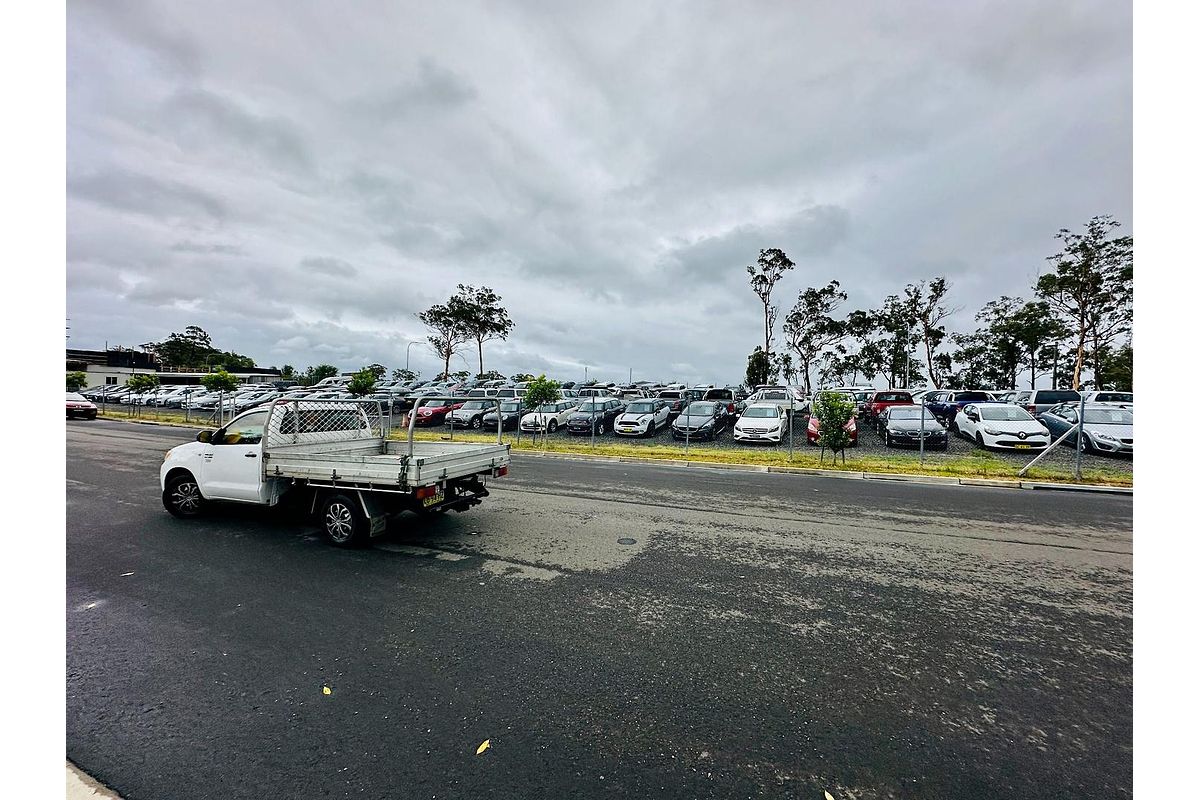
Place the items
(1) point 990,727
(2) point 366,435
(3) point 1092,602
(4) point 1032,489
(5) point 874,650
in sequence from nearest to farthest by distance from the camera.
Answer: (1) point 990,727 → (5) point 874,650 → (3) point 1092,602 → (2) point 366,435 → (4) point 1032,489

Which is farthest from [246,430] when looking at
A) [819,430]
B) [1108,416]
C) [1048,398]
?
[1048,398]

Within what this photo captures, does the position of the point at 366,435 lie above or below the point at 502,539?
above

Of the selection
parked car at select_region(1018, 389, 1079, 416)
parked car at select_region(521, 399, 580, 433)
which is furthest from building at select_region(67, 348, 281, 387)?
parked car at select_region(1018, 389, 1079, 416)

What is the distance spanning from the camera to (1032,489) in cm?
1072

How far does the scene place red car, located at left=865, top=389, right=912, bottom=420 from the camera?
Result: 78.3ft

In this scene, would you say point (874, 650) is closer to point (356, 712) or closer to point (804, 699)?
point (804, 699)

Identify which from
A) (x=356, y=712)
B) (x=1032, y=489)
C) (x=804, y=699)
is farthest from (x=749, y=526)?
(x=1032, y=489)

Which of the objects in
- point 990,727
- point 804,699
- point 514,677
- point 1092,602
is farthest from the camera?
point 1092,602

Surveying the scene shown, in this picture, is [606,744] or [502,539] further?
[502,539]

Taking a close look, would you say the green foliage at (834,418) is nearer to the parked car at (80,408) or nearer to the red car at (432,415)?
the red car at (432,415)

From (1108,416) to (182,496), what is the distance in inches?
909

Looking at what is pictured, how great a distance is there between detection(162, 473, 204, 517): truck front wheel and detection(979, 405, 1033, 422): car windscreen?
20.7 metres

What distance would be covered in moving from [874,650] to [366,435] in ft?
25.1

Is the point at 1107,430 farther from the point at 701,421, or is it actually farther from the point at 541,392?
the point at 541,392
